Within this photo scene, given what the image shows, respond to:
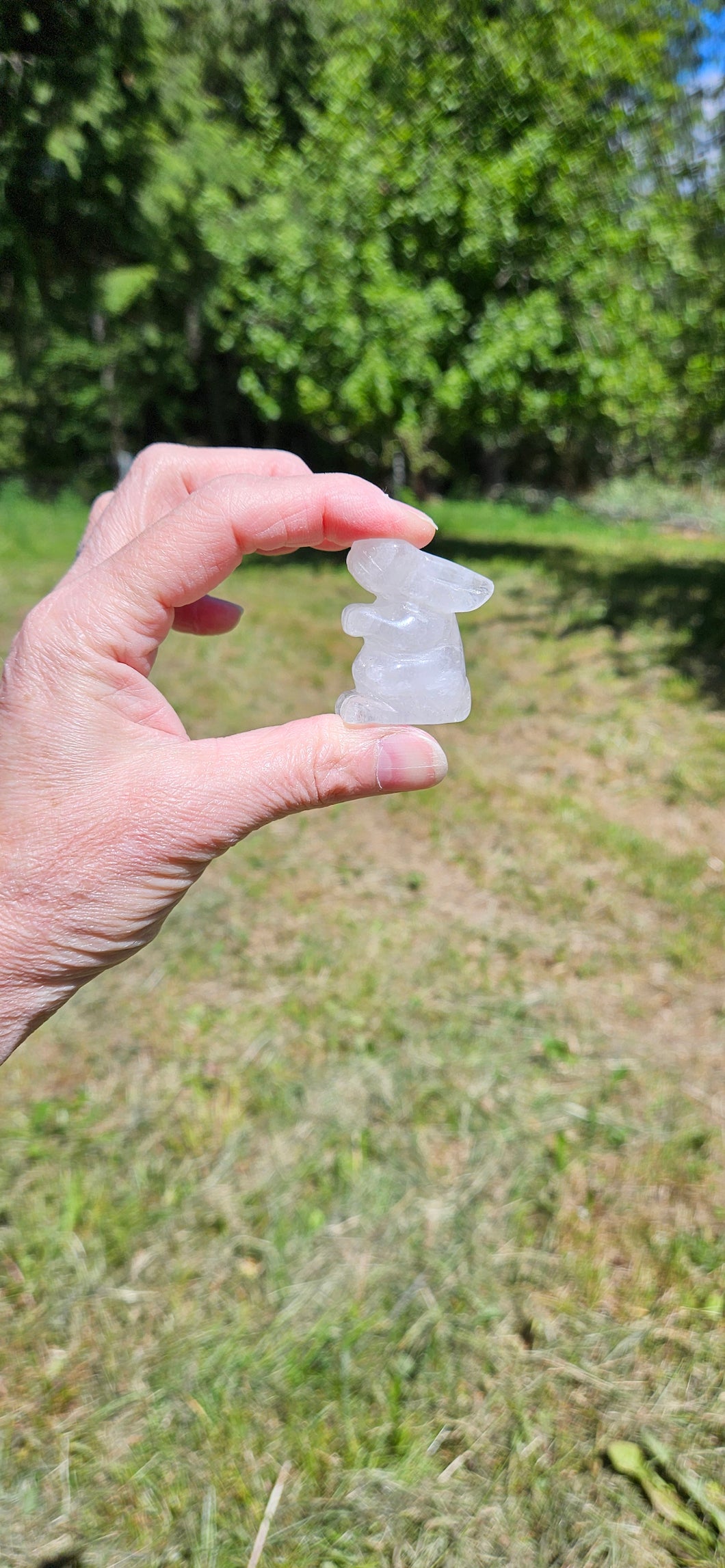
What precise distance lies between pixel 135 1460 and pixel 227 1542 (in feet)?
0.88

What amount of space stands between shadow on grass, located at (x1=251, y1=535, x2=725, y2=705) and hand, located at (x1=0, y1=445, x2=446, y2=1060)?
485 cm

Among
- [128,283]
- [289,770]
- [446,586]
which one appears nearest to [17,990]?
[289,770]

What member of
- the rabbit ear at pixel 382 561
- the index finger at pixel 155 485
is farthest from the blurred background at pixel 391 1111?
the rabbit ear at pixel 382 561

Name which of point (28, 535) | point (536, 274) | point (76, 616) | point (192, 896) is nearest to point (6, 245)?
point (192, 896)

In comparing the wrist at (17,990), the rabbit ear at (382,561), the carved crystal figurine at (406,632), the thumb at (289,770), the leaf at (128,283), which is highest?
the leaf at (128,283)

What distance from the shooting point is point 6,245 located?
13.3 feet

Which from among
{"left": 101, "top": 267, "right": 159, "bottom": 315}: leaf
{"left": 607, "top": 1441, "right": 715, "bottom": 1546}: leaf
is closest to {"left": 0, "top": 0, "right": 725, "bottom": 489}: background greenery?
{"left": 101, "top": 267, "right": 159, "bottom": 315}: leaf

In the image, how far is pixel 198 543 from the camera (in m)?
1.56

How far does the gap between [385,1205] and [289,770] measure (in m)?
1.58

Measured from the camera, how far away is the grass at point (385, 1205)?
1.91 m

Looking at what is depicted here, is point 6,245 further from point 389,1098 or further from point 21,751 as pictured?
point 389,1098

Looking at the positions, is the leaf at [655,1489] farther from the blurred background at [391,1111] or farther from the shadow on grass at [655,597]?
the shadow on grass at [655,597]

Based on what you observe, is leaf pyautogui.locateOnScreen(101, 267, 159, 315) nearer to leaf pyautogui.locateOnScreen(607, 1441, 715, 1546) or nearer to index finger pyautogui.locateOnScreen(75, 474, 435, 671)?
index finger pyautogui.locateOnScreen(75, 474, 435, 671)

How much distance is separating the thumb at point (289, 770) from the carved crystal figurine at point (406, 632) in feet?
0.36
